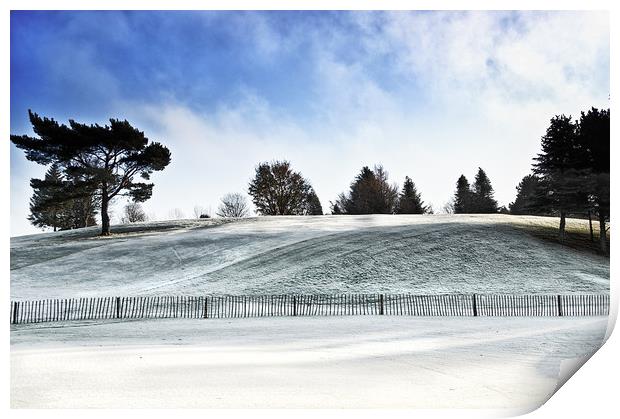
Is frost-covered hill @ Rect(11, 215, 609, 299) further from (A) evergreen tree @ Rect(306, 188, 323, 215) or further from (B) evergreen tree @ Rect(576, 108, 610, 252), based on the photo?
(A) evergreen tree @ Rect(306, 188, 323, 215)

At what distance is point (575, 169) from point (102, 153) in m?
11.1

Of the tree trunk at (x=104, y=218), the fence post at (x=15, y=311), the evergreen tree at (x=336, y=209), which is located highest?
the evergreen tree at (x=336, y=209)

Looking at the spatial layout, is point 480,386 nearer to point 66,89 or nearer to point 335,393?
point 335,393

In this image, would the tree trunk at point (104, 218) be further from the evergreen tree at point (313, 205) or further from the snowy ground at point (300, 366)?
the evergreen tree at point (313, 205)

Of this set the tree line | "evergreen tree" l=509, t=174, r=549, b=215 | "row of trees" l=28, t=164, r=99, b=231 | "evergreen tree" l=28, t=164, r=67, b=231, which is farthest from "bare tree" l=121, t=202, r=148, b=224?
"evergreen tree" l=509, t=174, r=549, b=215

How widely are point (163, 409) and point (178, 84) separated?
442 centimetres

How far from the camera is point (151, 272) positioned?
47.2 ft

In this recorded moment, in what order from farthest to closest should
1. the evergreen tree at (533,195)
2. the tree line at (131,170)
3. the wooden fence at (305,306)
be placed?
the evergreen tree at (533,195), the wooden fence at (305,306), the tree line at (131,170)

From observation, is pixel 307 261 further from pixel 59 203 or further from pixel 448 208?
pixel 448 208

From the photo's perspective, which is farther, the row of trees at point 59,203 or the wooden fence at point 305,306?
the row of trees at point 59,203

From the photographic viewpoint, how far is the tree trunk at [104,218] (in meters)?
15.4

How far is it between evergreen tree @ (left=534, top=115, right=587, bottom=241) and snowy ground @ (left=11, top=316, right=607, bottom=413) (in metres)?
3.56

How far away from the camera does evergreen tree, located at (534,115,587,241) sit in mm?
9922

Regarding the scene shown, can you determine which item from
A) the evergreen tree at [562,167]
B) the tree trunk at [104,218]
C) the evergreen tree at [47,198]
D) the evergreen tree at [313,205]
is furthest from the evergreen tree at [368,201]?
the evergreen tree at [47,198]
